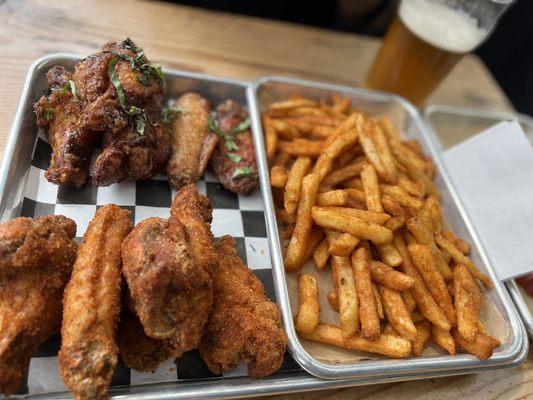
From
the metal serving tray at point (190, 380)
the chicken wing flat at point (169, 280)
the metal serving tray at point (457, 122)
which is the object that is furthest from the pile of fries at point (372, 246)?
the metal serving tray at point (457, 122)

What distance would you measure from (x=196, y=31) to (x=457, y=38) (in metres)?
2.14

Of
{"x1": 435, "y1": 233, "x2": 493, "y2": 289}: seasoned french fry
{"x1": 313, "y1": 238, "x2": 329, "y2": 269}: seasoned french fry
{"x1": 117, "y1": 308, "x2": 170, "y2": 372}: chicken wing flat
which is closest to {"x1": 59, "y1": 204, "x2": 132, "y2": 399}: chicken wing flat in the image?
{"x1": 117, "y1": 308, "x2": 170, "y2": 372}: chicken wing flat

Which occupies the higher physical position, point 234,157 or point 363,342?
point 234,157

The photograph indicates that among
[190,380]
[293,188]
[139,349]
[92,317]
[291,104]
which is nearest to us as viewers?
[92,317]

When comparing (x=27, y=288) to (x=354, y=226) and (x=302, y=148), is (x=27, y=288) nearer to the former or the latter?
(x=354, y=226)

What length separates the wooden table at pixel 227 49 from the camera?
2240mm

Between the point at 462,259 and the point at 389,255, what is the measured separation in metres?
0.49

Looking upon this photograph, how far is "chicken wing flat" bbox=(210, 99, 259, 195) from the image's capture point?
2545 millimetres

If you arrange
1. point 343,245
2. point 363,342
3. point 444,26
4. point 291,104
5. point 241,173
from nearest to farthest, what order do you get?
point 363,342
point 343,245
point 241,173
point 291,104
point 444,26

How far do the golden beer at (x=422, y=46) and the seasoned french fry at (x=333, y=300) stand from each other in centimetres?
217

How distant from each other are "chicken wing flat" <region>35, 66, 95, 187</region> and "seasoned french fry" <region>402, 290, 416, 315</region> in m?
1.83

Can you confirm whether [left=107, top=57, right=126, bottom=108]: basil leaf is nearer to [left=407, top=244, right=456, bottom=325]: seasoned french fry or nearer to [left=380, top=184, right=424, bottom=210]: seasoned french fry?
[left=380, top=184, right=424, bottom=210]: seasoned french fry

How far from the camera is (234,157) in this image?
8.55 feet

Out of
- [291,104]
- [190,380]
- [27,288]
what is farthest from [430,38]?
[27,288]
